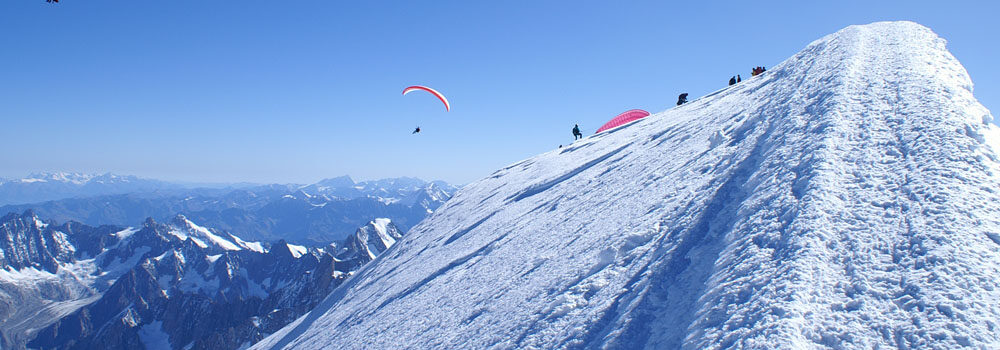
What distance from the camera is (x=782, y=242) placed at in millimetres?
5039

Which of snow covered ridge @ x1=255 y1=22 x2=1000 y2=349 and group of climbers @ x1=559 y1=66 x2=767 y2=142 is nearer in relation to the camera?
snow covered ridge @ x1=255 y1=22 x2=1000 y2=349

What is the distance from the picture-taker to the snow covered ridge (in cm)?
399

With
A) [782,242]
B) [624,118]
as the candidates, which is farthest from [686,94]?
[782,242]

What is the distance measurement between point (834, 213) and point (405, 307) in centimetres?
877

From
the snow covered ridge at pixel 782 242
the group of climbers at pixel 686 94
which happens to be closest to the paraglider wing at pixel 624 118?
the group of climbers at pixel 686 94

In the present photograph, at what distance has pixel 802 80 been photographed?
35.7 feet

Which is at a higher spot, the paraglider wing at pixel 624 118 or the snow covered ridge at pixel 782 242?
the paraglider wing at pixel 624 118

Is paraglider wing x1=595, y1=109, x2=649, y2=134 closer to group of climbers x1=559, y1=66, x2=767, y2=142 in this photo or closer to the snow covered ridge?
group of climbers x1=559, y1=66, x2=767, y2=142

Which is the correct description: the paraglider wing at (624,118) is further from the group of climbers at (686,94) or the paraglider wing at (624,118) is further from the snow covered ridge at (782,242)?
the snow covered ridge at (782,242)

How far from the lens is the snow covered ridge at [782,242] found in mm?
3995

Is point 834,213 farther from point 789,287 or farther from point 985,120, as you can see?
point 985,120

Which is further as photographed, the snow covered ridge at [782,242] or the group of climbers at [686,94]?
the group of climbers at [686,94]

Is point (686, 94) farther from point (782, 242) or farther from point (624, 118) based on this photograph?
point (782, 242)

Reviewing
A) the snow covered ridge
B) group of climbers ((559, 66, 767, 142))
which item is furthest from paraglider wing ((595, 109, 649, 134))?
the snow covered ridge
